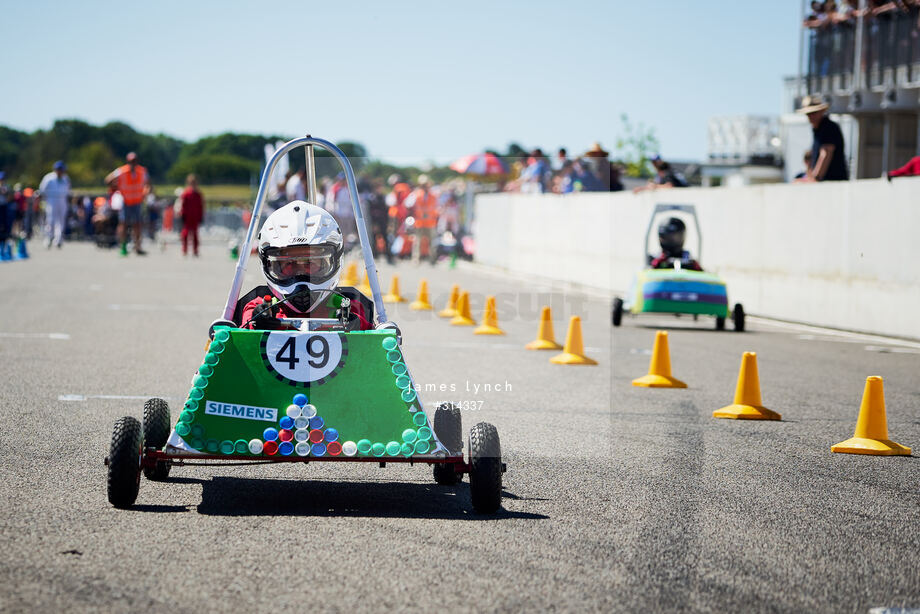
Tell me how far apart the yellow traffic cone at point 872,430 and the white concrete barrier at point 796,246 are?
20.7 ft

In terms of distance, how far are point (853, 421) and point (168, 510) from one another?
4949 millimetres

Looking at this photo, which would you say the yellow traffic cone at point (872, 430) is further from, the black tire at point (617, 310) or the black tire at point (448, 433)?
the black tire at point (617, 310)

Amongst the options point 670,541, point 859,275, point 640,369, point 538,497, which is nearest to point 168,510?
point 538,497

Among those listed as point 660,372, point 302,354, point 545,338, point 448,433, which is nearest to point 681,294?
point 545,338

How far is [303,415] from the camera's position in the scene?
544cm

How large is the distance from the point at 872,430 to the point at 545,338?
5.82 m

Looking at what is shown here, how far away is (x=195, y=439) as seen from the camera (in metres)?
5.37

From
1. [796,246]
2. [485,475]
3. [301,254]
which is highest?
[301,254]

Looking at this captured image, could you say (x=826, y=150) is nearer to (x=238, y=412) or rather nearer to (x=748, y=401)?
(x=748, y=401)

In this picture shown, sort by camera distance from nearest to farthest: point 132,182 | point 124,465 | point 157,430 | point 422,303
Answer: point 124,465
point 157,430
point 422,303
point 132,182

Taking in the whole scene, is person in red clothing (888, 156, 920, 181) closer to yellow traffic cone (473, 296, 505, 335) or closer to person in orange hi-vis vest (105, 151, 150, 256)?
yellow traffic cone (473, 296, 505, 335)

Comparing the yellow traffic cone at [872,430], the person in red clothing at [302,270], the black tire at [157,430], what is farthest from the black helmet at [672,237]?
the black tire at [157,430]

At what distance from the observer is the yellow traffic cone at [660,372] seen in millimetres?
10031

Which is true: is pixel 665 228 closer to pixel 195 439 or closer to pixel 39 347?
pixel 39 347
